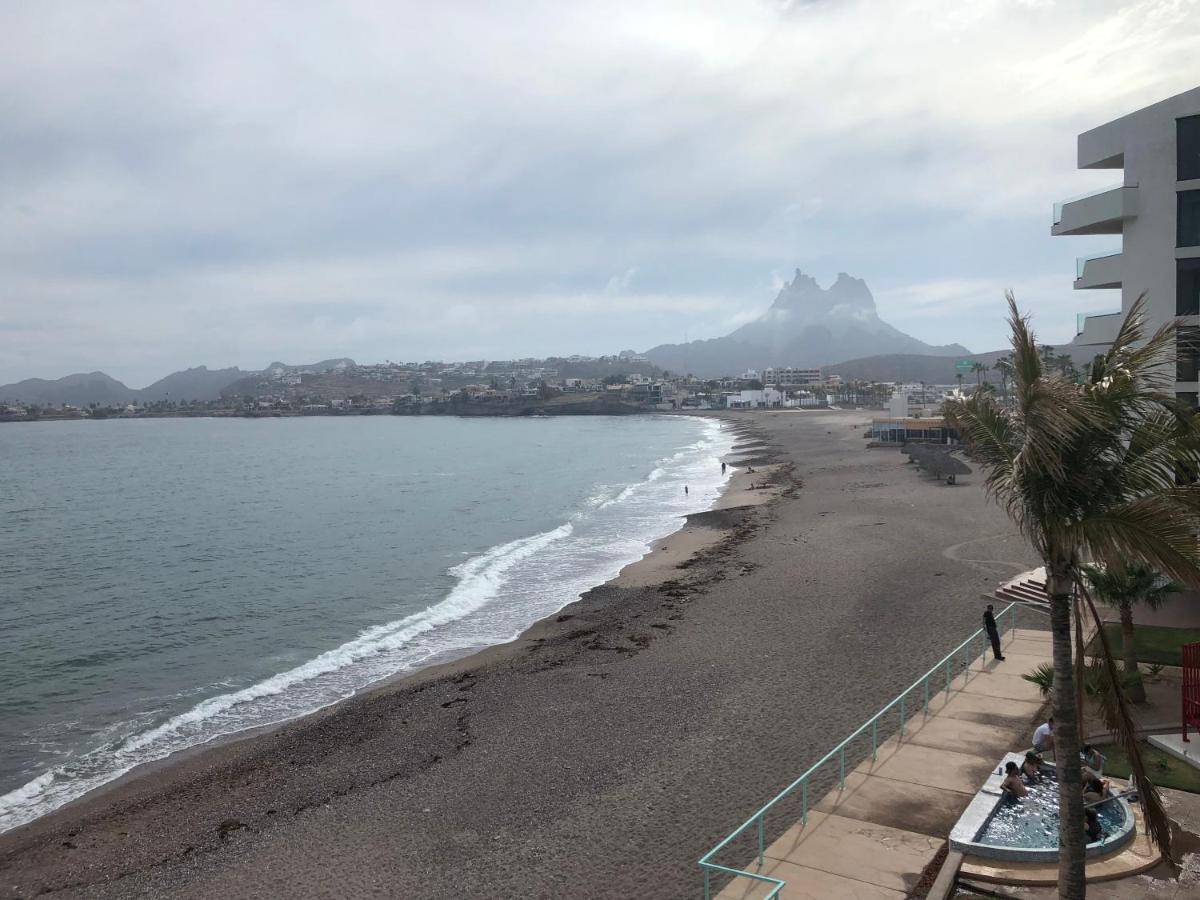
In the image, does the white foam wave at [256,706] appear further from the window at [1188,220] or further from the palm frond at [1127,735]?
the window at [1188,220]

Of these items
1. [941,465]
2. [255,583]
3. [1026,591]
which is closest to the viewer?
[1026,591]

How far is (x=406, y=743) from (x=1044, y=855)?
1226cm

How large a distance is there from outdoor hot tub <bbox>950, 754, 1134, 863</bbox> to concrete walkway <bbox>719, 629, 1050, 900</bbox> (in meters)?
0.34

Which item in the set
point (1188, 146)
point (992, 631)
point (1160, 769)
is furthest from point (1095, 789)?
point (1188, 146)

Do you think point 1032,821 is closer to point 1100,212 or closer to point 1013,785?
point 1013,785

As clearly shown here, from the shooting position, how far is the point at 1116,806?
34.5 feet

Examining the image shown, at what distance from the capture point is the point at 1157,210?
17719 mm

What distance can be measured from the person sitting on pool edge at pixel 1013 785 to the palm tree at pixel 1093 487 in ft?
13.6

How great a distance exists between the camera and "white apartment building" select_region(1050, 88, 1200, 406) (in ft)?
56.5

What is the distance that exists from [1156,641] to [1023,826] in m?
8.98

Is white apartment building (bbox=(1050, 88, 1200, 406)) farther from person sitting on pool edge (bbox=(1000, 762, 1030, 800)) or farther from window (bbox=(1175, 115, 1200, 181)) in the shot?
person sitting on pool edge (bbox=(1000, 762, 1030, 800))

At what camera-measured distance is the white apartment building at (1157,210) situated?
17234mm

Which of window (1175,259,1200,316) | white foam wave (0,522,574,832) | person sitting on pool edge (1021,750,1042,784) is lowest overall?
white foam wave (0,522,574,832)

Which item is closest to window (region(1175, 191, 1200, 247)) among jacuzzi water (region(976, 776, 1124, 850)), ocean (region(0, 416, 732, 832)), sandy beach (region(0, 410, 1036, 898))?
sandy beach (region(0, 410, 1036, 898))
